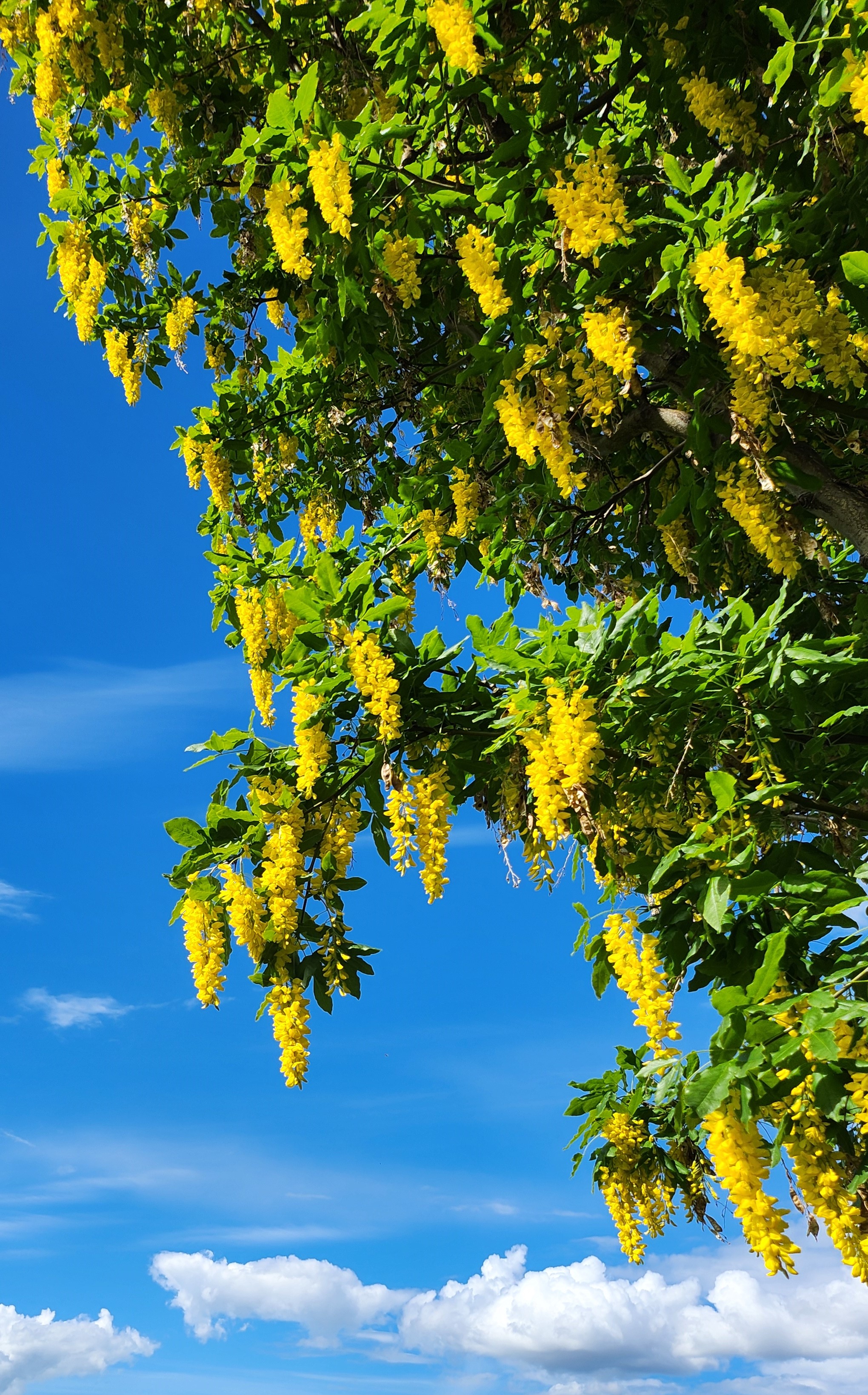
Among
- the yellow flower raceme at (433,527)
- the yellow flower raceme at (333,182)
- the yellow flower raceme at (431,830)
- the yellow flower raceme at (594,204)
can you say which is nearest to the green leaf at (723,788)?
the yellow flower raceme at (431,830)

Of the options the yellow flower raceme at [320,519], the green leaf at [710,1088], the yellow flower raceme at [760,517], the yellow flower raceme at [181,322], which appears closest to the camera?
the green leaf at [710,1088]

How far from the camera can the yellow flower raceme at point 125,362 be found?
22.8 ft

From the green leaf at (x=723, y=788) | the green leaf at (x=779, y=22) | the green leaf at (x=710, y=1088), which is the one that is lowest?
the green leaf at (x=710, y=1088)

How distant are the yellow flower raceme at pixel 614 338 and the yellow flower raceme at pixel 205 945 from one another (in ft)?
9.33

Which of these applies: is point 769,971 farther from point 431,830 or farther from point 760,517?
point 760,517

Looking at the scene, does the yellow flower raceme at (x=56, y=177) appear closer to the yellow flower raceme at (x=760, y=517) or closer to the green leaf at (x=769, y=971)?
the yellow flower raceme at (x=760, y=517)

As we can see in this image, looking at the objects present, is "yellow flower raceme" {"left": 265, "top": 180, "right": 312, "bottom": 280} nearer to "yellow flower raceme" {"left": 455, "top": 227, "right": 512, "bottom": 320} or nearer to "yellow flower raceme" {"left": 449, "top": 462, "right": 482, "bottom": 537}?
"yellow flower raceme" {"left": 455, "top": 227, "right": 512, "bottom": 320}

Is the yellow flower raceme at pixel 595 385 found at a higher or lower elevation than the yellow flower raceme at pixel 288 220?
lower

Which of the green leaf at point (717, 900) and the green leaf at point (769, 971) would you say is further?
the green leaf at point (717, 900)

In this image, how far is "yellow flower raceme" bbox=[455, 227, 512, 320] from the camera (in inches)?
179

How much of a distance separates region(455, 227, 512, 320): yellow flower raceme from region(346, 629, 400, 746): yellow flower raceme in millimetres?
1668

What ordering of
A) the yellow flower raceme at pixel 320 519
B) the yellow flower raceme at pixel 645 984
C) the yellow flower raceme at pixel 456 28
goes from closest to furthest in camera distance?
the yellow flower raceme at pixel 645 984
the yellow flower raceme at pixel 456 28
the yellow flower raceme at pixel 320 519

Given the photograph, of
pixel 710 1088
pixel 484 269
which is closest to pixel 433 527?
pixel 484 269

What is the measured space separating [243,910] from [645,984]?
165cm
